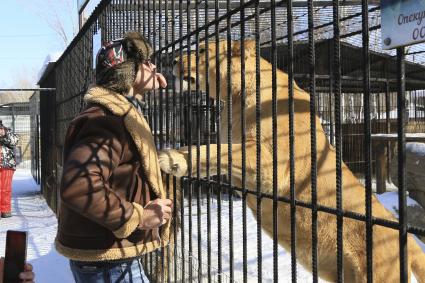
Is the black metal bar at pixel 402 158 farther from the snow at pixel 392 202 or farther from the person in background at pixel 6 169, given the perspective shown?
the person in background at pixel 6 169

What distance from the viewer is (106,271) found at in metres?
2.24

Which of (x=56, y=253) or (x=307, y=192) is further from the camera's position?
(x=56, y=253)

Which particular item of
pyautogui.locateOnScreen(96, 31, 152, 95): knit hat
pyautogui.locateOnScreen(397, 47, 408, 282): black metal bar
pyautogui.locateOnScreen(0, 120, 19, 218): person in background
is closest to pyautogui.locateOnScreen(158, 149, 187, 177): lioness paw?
pyautogui.locateOnScreen(96, 31, 152, 95): knit hat

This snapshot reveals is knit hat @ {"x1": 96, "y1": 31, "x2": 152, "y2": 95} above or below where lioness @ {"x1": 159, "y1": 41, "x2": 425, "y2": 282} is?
above

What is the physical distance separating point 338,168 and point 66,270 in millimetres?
4548

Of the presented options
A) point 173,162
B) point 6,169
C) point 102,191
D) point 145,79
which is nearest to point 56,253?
point 6,169

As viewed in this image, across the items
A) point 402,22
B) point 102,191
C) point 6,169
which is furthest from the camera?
point 6,169

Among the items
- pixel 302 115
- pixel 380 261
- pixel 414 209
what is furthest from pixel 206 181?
pixel 414 209

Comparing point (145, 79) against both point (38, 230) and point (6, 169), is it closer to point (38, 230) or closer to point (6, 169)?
point (38, 230)

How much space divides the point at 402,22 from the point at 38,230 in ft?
24.4

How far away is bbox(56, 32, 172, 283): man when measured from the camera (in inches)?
77.6

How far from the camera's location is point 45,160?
1212 cm

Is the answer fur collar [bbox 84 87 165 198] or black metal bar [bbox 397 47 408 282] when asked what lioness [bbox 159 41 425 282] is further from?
black metal bar [bbox 397 47 408 282]

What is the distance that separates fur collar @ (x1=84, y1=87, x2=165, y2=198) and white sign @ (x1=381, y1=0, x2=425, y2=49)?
1093 millimetres
